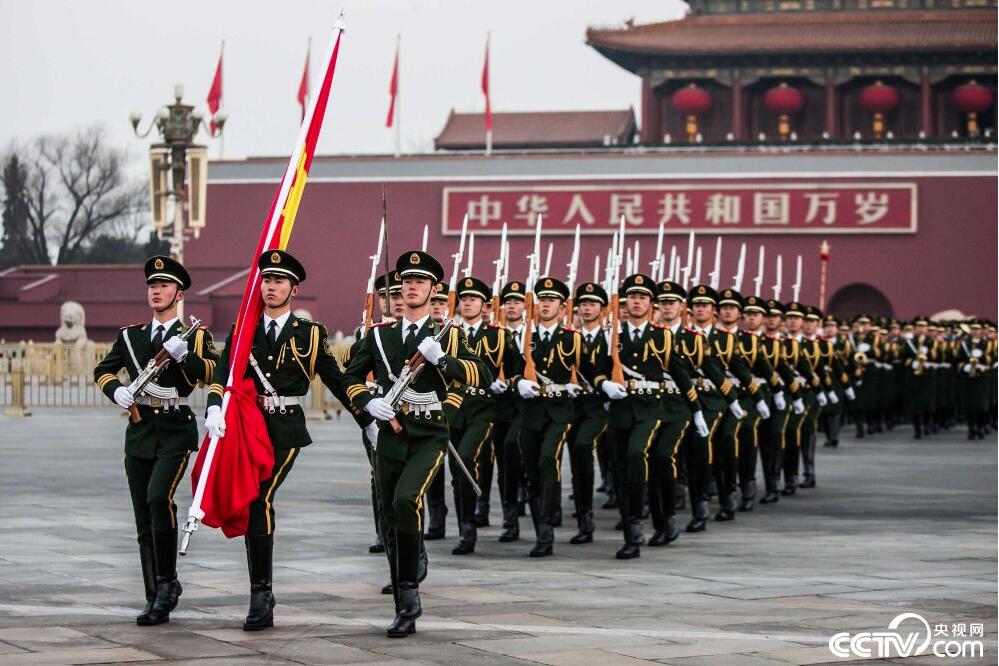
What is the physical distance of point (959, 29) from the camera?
1533 inches

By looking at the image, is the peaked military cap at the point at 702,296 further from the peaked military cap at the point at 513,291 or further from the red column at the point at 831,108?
the red column at the point at 831,108

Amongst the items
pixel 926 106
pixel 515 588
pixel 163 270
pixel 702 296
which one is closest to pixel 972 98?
pixel 926 106

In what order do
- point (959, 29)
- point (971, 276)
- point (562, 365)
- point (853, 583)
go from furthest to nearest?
point (959, 29) → point (971, 276) → point (562, 365) → point (853, 583)

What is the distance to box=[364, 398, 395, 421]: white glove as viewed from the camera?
6.64m

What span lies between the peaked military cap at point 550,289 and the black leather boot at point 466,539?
4.19ft

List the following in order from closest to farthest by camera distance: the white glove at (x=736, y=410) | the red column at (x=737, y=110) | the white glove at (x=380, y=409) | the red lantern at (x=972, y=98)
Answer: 1. the white glove at (x=380, y=409)
2. the white glove at (x=736, y=410)
3. the red lantern at (x=972, y=98)
4. the red column at (x=737, y=110)

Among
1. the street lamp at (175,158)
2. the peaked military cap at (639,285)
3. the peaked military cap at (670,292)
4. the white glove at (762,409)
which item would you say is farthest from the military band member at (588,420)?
the street lamp at (175,158)

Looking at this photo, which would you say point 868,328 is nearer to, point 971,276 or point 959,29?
point 971,276

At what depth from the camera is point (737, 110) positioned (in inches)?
1575

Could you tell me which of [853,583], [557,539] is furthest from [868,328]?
[853,583]

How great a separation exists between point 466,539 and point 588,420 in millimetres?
1039

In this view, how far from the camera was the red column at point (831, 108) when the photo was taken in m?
39.6

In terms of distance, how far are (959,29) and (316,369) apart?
34.3 metres

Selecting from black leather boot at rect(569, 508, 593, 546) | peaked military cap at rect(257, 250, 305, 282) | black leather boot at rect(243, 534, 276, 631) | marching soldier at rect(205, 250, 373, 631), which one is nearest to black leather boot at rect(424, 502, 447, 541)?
black leather boot at rect(569, 508, 593, 546)
